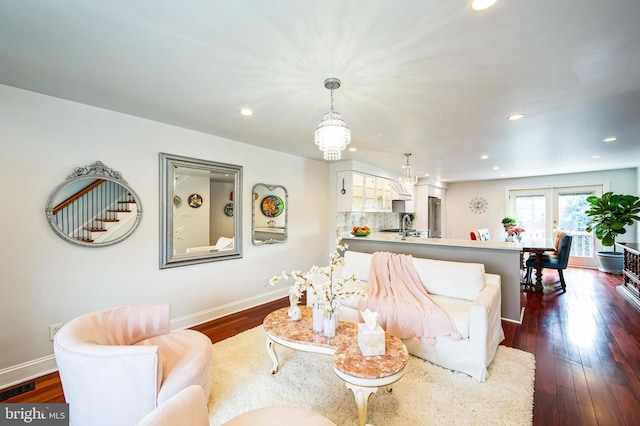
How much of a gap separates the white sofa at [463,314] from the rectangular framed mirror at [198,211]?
185 cm

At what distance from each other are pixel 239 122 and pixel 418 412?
121 inches

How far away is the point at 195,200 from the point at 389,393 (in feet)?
9.59

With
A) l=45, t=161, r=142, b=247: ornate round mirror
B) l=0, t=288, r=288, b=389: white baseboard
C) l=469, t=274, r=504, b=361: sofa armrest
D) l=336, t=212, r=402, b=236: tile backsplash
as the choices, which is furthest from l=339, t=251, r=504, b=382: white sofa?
l=45, t=161, r=142, b=247: ornate round mirror

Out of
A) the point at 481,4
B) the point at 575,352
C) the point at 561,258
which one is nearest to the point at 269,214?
the point at 481,4

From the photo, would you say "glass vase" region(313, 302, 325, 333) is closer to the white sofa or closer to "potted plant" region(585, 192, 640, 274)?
the white sofa

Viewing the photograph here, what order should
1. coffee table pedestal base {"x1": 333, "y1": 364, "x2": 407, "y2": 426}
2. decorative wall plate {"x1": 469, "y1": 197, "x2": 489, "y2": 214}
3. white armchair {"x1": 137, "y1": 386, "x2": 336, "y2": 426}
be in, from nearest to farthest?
1. white armchair {"x1": 137, "y1": 386, "x2": 336, "y2": 426}
2. coffee table pedestal base {"x1": 333, "y1": 364, "x2": 407, "y2": 426}
3. decorative wall plate {"x1": 469, "y1": 197, "x2": 489, "y2": 214}

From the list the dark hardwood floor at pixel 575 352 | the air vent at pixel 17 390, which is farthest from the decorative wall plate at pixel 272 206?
the air vent at pixel 17 390

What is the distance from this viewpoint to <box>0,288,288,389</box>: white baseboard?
2.18 m

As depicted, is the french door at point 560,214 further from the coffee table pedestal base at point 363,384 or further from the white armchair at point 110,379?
the white armchair at point 110,379

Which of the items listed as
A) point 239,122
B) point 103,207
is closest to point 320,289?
point 239,122

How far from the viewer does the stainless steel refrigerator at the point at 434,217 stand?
7450 millimetres

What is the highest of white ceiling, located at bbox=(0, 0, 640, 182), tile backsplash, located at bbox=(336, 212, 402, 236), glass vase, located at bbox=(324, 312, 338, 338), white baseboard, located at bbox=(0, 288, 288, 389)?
white ceiling, located at bbox=(0, 0, 640, 182)

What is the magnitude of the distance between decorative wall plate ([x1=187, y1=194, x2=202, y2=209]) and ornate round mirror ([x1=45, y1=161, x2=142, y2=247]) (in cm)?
57

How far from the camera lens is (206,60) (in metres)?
1.78
